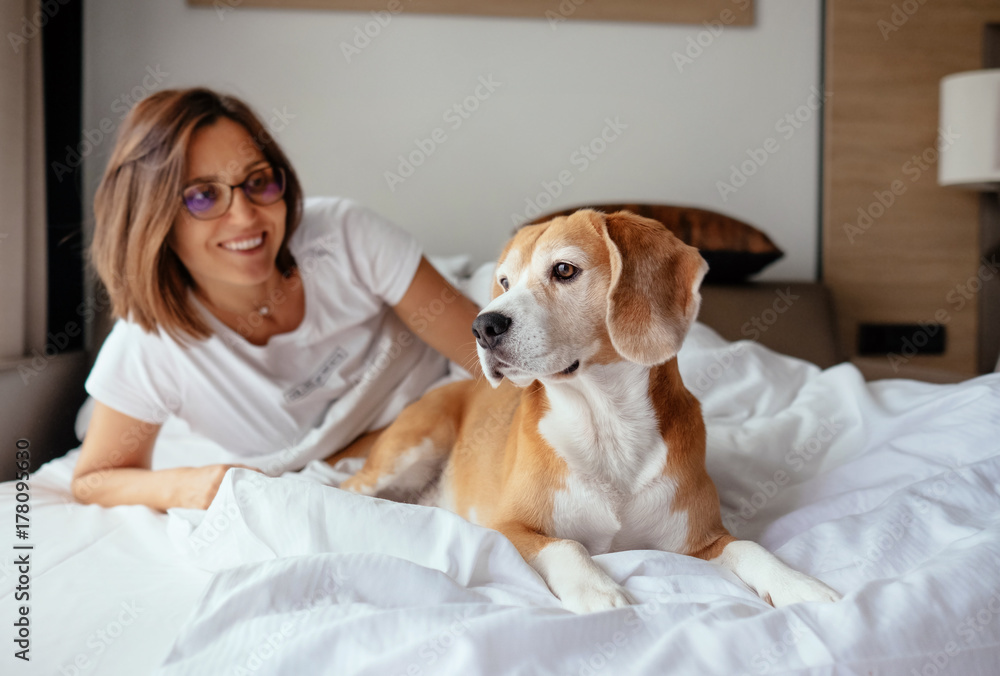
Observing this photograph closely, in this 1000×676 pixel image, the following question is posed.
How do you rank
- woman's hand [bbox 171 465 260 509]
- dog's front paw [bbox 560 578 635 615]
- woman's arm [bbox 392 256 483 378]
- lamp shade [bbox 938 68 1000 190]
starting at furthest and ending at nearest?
lamp shade [bbox 938 68 1000 190], woman's arm [bbox 392 256 483 378], woman's hand [bbox 171 465 260 509], dog's front paw [bbox 560 578 635 615]

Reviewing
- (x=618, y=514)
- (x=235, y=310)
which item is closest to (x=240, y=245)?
(x=235, y=310)

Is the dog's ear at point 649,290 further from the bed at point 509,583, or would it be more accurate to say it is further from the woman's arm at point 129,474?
the woman's arm at point 129,474

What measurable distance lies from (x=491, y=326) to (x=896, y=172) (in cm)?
282

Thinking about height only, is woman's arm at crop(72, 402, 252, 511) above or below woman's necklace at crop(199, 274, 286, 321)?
below

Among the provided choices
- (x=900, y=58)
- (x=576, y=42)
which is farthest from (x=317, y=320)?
(x=900, y=58)

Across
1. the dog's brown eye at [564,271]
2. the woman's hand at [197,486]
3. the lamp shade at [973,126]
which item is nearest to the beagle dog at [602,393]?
the dog's brown eye at [564,271]

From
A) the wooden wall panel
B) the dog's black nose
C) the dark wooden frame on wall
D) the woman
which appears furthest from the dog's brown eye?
the wooden wall panel

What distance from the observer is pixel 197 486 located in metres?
1.39

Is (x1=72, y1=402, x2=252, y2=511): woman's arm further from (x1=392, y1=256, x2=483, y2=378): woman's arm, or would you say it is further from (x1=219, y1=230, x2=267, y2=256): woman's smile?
(x1=392, y1=256, x2=483, y2=378): woman's arm

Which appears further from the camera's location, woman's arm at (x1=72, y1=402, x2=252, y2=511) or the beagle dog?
woman's arm at (x1=72, y1=402, x2=252, y2=511)

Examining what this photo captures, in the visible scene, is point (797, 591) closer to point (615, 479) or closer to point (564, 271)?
point (615, 479)

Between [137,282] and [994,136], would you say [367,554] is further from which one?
[994,136]

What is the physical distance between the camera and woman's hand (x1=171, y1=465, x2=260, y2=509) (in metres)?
1.37

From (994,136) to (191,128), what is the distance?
2796 mm
